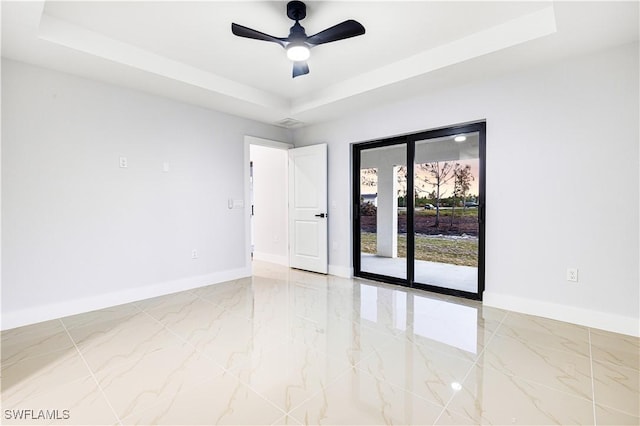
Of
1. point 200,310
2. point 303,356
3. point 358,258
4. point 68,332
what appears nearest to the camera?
point 303,356

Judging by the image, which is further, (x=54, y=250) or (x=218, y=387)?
(x=54, y=250)

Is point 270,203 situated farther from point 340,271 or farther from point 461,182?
point 461,182

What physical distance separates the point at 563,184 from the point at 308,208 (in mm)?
→ 3278

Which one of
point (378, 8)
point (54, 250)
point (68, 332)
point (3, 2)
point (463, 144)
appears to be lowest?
point (68, 332)

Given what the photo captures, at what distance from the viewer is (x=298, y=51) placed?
2.58 meters

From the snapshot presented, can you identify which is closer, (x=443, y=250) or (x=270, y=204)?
(x=443, y=250)

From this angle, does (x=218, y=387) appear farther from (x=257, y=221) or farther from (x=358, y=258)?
(x=257, y=221)

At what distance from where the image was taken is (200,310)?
3199 mm

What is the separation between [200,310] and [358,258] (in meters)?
2.32

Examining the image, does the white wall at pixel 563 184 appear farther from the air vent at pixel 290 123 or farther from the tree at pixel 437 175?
the air vent at pixel 290 123

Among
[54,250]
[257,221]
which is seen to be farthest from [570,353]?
[257,221]

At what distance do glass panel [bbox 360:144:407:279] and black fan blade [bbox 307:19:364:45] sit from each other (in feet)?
6.62

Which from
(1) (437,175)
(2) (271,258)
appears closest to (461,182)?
(1) (437,175)

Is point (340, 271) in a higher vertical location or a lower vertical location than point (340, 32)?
lower
